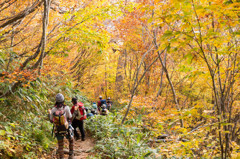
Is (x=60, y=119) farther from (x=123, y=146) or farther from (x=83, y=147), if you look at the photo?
(x=83, y=147)

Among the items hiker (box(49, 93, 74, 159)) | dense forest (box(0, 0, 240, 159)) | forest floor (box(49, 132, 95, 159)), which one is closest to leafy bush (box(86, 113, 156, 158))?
dense forest (box(0, 0, 240, 159))

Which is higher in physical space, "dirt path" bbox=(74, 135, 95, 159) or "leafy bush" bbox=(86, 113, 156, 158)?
"leafy bush" bbox=(86, 113, 156, 158)

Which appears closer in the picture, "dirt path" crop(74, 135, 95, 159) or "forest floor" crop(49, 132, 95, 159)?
"forest floor" crop(49, 132, 95, 159)

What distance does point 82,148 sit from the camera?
7039 mm

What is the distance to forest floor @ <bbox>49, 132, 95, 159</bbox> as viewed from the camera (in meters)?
6.03

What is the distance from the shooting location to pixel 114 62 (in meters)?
21.2

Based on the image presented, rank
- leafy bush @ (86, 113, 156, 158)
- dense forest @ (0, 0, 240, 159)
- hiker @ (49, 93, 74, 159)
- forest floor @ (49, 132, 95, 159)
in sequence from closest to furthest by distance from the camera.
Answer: dense forest @ (0, 0, 240, 159)
hiker @ (49, 93, 74, 159)
leafy bush @ (86, 113, 156, 158)
forest floor @ (49, 132, 95, 159)

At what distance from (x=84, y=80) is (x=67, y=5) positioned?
10122mm

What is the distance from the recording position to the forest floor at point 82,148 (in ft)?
19.8

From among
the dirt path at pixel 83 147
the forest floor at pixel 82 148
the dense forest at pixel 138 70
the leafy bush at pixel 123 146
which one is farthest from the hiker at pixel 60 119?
the leafy bush at pixel 123 146

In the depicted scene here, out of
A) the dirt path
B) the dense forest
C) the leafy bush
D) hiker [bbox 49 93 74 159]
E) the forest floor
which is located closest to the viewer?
the dense forest

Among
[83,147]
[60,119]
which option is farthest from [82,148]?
[60,119]

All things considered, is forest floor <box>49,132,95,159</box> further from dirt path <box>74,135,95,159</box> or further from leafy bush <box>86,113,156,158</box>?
leafy bush <box>86,113,156,158</box>

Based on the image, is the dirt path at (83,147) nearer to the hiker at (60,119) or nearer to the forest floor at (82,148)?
the forest floor at (82,148)
